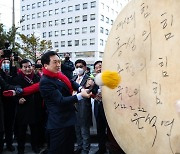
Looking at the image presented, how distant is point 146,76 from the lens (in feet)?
5.99

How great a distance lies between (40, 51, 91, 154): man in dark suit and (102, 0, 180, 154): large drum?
64 centimetres

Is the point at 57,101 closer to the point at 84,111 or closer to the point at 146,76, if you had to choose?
the point at 146,76

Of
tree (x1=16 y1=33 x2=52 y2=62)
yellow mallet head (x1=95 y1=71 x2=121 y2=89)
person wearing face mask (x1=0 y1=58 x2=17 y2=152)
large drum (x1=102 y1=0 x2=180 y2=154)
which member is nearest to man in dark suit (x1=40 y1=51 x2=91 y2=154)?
large drum (x1=102 y1=0 x2=180 y2=154)

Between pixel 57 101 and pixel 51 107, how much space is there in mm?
177

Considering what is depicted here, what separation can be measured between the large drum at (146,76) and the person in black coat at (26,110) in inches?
89.0

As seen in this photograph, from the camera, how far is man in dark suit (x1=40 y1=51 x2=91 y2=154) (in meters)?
2.70

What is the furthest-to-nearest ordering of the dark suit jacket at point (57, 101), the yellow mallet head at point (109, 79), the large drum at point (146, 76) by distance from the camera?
the dark suit jacket at point (57, 101), the yellow mallet head at point (109, 79), the large drum at point (146, 76)

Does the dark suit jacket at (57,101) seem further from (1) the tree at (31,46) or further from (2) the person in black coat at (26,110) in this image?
(1) the tree at (31,46)

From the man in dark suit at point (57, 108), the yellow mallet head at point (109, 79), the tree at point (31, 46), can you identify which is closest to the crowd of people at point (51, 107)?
the man in dark suit at point (57, 108)

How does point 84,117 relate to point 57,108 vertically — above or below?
below

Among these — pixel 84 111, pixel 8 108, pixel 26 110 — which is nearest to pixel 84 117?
pixel 84 111

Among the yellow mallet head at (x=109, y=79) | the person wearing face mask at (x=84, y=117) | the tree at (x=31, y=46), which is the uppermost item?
the tree at (x=31, y=46)

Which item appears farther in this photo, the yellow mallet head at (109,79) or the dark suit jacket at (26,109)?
the dark suit jacket at (26,109)

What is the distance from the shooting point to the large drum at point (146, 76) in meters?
1.65
